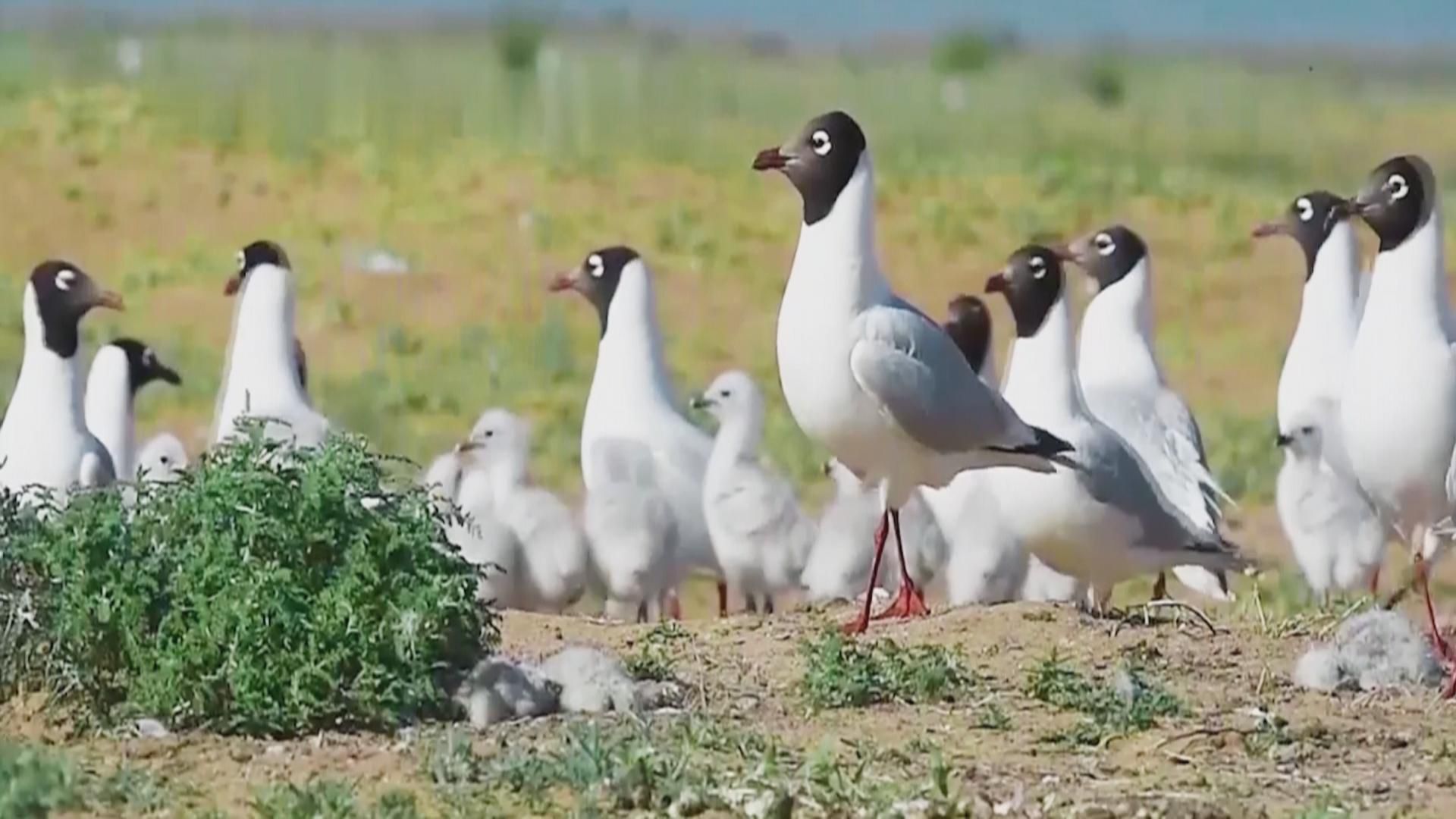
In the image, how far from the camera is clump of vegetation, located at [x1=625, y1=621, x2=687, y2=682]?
888 cm

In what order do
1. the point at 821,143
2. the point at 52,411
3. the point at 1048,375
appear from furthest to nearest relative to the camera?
the point at 52,411, the point at 1048,375, the point at 821,143

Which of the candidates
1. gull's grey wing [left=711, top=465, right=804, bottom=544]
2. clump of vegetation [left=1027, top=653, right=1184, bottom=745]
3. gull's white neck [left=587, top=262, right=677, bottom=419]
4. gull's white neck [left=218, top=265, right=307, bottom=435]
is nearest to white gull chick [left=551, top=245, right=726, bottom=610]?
gull's white neck [left=587, top=262, right=677, bottom=419]

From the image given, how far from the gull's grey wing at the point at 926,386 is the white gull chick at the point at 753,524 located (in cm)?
301

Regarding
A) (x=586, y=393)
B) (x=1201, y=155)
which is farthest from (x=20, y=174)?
(x=1201, y=155)

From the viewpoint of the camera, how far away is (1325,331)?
49.0 feet

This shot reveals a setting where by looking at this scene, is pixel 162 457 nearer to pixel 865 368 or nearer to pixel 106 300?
pixel 106 300

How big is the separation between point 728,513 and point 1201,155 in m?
25.3

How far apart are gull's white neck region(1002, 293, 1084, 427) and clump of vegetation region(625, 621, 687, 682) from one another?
1.83 metres

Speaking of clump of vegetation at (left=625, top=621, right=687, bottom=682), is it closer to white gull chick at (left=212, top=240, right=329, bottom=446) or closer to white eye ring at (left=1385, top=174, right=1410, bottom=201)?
white gull chick at (left=212, top=240, right=329, bottom=446)

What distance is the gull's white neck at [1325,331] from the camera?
14.8 metres

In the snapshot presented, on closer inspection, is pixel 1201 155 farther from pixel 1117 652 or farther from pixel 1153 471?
pixel 1117 652

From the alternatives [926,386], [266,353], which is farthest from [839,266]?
[266,353]

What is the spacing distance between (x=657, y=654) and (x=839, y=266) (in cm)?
194

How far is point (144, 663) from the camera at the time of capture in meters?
8.09
